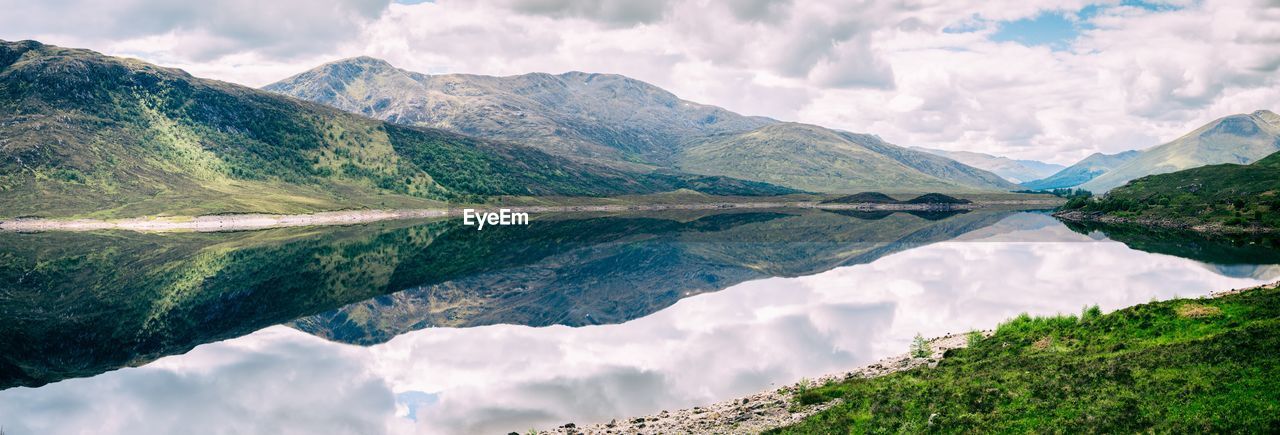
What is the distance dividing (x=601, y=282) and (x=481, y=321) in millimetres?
24916

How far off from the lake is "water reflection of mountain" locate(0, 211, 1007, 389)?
429mm

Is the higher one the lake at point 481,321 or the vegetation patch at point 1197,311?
the vegetation patch at point 1197,311

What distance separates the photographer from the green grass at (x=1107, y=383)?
66.6 feet

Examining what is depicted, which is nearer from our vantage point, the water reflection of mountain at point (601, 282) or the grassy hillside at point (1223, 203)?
the water reflection of mountain at point (601, 282)

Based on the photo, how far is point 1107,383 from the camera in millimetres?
23875

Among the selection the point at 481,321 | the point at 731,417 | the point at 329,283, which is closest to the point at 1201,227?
the point at 481,321

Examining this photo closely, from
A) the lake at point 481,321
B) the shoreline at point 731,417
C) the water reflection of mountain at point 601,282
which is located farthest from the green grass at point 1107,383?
the water reflection of mountain at point 601,282

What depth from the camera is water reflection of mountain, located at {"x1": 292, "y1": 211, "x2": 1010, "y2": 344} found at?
6003cm

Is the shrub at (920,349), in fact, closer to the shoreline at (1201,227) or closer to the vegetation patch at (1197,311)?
the vegetation patch at (1197,311)

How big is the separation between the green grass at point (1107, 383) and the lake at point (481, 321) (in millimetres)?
9356

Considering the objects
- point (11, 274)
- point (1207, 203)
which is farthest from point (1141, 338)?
point (1207, 203)

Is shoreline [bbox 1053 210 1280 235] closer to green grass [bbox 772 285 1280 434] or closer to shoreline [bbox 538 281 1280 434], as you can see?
green grass [bbox 772 285 1280 434]

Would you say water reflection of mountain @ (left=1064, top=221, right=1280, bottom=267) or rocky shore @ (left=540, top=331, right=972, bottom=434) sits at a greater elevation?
water reflection of mountain @ (left=1064, top=221, right=1280, bottom=267)

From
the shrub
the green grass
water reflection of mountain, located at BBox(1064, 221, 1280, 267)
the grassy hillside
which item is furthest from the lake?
the grassy hillside
